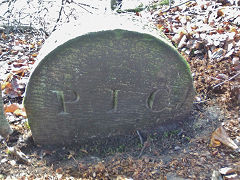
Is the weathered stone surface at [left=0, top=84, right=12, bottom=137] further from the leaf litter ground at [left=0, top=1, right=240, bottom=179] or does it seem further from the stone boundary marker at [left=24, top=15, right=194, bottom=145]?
the stone boundary marker at [left=24, top=15, right=194, bottom=145]

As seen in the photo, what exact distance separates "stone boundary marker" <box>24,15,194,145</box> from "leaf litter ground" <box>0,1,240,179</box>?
0.13 meters

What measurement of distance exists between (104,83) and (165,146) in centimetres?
78

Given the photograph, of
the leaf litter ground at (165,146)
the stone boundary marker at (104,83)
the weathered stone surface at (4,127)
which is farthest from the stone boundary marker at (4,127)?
the stone boundary marker at (104,83)

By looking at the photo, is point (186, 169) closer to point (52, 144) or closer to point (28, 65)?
point (52, 144)

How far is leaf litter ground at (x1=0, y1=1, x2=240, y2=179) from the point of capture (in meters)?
2.12

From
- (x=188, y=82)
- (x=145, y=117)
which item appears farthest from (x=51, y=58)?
(x=188, y=82)

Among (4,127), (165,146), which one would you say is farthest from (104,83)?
(4,127)

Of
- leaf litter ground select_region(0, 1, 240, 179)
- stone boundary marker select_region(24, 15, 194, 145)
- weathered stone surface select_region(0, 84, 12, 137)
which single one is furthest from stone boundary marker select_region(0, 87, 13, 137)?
stone boundary marker select_region(24, 15, 194, 145)

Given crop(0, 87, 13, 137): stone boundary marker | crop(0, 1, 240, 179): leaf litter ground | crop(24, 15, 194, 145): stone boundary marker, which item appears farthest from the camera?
crop(0, 87, 13, 137): stone boundary marker

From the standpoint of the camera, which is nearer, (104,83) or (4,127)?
(104,83)

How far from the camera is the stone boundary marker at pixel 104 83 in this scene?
2.02 m

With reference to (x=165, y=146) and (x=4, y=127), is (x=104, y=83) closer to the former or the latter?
(x=165, y=146)

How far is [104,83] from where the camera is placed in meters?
2.20

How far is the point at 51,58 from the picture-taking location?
201cm
